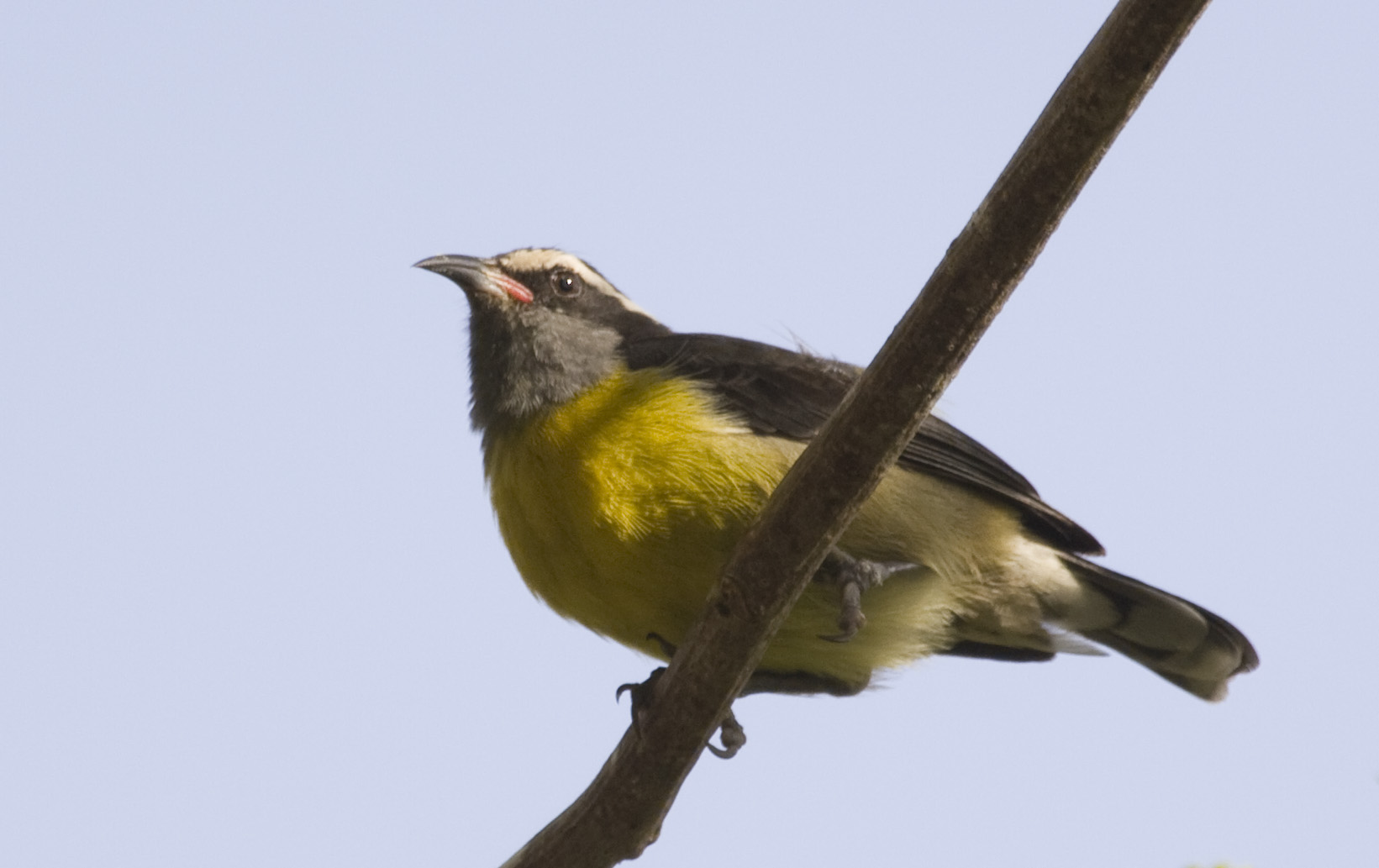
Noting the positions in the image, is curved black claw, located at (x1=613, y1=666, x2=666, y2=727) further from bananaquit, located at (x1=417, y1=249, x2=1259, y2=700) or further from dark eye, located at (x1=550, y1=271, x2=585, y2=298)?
dark eye, located at (x1=550, y1=271, x2=585, y2=298)

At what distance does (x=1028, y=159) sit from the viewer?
3760 mm

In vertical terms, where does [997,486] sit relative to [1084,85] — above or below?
below

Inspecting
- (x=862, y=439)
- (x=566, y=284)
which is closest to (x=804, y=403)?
(x=566, y=284)

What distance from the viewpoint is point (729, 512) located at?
5.29 metres

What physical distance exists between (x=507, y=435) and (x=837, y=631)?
156 cm

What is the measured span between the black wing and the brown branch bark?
152 centimetres

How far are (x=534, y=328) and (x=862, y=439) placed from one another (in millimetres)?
2592

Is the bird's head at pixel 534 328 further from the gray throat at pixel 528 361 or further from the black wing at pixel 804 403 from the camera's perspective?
the black wing at pixel 804 403


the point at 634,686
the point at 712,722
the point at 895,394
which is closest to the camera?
the point at 895,394

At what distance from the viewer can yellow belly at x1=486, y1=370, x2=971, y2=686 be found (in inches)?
209

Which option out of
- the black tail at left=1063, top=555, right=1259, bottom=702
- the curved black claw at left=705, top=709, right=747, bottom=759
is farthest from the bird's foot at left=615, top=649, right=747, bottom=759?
the black tail at left=1063, top=555, right=1259, bottom=702

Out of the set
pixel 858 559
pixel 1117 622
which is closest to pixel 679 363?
pixel 858 559

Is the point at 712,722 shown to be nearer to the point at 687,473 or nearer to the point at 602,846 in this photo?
the point at 602,846

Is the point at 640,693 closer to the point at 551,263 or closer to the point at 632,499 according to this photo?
the point at 632,499
